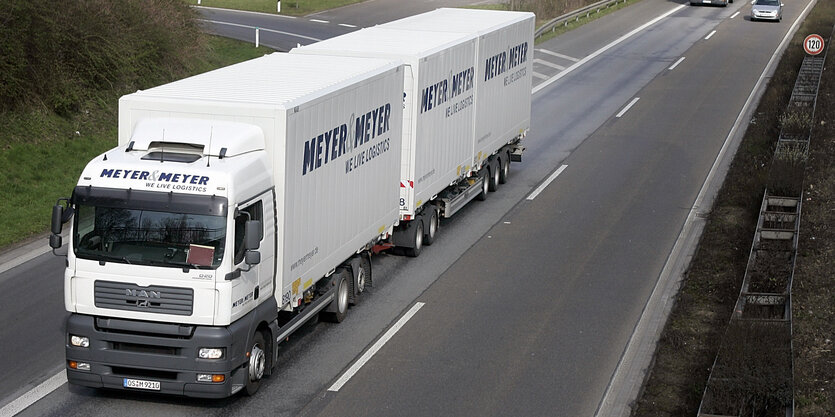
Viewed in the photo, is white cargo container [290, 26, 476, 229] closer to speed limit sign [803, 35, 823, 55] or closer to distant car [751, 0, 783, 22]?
speed limit sign [803, 35, 823, 55]

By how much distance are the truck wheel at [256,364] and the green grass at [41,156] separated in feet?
27.4

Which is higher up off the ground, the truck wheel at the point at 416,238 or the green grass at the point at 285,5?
the green grass at the point at 285,5

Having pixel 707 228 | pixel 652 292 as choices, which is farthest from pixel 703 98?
pixel 652 292

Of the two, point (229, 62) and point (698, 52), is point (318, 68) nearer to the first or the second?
point (229, 62)

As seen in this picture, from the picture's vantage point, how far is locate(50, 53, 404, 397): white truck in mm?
12344

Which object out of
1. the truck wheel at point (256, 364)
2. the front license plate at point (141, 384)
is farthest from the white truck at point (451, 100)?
the front license plate at point (141, 384)

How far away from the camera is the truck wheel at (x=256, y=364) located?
1310 cm

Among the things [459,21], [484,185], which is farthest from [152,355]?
[459,21]

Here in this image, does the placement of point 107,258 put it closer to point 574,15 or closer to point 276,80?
point 276,80

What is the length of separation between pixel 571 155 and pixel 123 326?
700 inches

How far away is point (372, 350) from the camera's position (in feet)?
49.8

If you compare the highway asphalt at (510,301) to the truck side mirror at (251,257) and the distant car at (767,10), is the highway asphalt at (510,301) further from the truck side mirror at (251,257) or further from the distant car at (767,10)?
the distant car at (767,10)

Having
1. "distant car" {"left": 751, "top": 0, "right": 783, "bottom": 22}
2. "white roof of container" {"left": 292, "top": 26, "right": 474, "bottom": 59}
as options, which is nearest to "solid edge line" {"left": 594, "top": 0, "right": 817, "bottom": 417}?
"white roof of container" {"left": 292, "top": 26, "right": 474, "bottom": 59}

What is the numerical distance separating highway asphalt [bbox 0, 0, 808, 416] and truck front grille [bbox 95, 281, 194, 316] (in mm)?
1399
